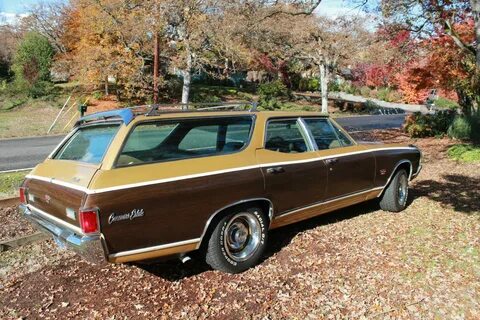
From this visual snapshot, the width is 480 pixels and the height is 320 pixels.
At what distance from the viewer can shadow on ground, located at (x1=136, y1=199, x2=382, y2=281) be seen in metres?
4.48

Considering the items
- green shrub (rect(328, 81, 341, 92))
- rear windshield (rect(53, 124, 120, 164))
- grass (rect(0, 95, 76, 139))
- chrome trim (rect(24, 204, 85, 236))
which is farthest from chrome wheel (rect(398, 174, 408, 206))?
green shrub (rect(328, 81, 341, 92))

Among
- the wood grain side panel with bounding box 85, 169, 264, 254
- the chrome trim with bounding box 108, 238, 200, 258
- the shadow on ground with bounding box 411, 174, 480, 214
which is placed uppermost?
the wood grain side panel with bounding box 85, 169, 264, 254

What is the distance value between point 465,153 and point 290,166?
9.05 metres

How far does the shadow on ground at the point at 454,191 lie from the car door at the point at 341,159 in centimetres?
201

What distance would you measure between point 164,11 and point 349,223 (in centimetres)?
1819

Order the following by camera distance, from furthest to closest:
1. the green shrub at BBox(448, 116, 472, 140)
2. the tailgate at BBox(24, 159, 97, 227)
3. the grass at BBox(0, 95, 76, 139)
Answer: the grass at BBox(0, 95, 76, 139)
the green shrub at BBox(448, 116, 472, 140)
the tailgate at BBox(24, 159, 97, 227)

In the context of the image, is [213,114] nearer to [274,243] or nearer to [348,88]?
[274,243]

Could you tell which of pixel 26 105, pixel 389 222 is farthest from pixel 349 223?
pixel 26 105

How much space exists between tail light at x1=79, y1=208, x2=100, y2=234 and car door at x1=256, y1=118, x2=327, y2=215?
1770mm

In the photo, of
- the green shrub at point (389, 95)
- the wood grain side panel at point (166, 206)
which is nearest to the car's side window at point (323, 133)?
the wood grain side panel at point (166, 206)

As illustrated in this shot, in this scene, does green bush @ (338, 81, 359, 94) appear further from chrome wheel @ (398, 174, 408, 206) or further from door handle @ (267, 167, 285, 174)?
door handle @ (267, 167, 285, 174)

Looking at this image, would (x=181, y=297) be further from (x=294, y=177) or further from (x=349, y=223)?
(x=349, y=223)

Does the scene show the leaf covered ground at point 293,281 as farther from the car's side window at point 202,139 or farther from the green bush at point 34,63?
the green bush at point 34,63

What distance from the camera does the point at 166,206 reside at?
3.76 m
